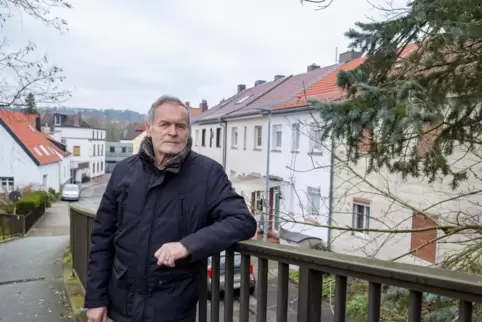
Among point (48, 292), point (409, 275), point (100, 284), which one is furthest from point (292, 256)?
point (48, 292)

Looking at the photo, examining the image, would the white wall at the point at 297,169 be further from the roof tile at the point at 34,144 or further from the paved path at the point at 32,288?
the roof tile at the point at 34,144

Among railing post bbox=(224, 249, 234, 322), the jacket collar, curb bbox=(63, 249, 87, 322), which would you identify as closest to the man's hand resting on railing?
railing post bbox=(224, 249, 234, 322)

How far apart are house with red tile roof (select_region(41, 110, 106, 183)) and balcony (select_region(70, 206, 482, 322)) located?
54208mm

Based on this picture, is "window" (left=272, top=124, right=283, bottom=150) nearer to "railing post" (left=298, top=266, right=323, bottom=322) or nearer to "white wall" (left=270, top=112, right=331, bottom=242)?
"white wall" (left=270, top=112, right=331, bottom=242)

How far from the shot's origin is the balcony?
126cm

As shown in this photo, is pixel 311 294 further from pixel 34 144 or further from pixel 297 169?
pixel 34 144

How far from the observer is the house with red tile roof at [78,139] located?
178 ft

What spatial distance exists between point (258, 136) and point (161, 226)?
716 inches

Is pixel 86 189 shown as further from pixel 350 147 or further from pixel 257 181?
pixel 350 147

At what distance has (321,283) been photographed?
1698 millimetres

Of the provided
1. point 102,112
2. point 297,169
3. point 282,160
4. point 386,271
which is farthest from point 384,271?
point 102,112

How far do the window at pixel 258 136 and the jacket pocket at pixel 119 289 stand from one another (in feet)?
57.8

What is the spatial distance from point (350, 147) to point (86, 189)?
47.4 metres

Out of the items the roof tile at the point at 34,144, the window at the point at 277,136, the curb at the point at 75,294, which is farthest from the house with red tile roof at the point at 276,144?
the roof tile at the point at 34,144
